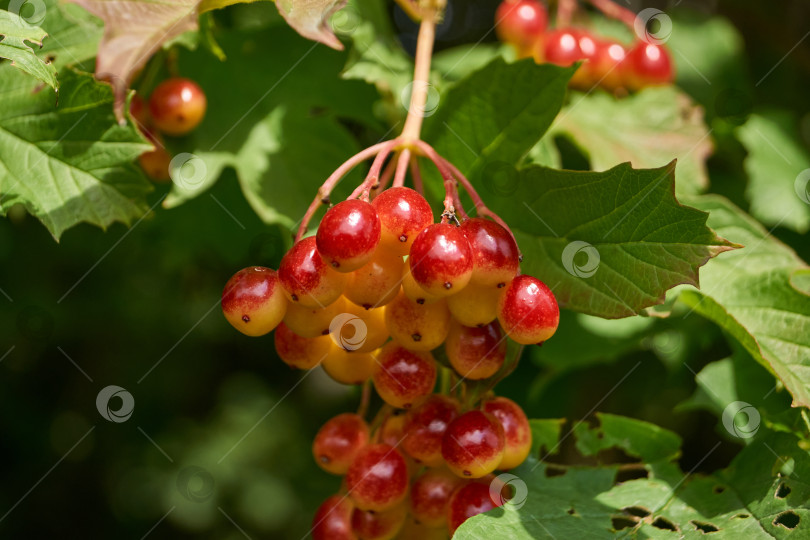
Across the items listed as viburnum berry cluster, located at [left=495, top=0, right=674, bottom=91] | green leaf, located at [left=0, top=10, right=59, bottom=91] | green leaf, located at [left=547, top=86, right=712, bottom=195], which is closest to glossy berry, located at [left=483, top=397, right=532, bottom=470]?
green leaf, located at [left=547, top=86, right=712, bottom=195]

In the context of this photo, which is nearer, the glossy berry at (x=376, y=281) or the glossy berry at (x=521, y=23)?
the glossy berry at (x=376, y=281)

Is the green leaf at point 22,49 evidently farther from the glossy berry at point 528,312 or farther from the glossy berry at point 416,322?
the glossy berry at point 528,312

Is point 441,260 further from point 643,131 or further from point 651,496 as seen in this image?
point 643,131

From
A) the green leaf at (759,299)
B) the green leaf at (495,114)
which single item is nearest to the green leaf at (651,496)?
the green leaf at (759,299)

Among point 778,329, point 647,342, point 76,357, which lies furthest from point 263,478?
point 778,329

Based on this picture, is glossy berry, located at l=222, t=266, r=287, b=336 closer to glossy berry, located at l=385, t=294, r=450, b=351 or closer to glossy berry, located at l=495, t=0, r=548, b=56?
glossy berry, located at l=385, t=294, r=450, b=351
